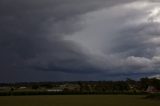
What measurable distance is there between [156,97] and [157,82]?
39758mm

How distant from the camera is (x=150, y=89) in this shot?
149875 mm

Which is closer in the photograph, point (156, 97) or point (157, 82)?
point (156, 97)

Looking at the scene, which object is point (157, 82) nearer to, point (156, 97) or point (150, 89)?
point (150, 89)

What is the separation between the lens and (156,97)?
10500 centimetres

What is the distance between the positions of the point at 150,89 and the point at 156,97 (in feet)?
149

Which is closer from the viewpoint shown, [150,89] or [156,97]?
[156,97]

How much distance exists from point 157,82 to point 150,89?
7234 mm

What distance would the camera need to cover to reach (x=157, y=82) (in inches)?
5659

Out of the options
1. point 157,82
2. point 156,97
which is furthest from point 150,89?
point 156,97
